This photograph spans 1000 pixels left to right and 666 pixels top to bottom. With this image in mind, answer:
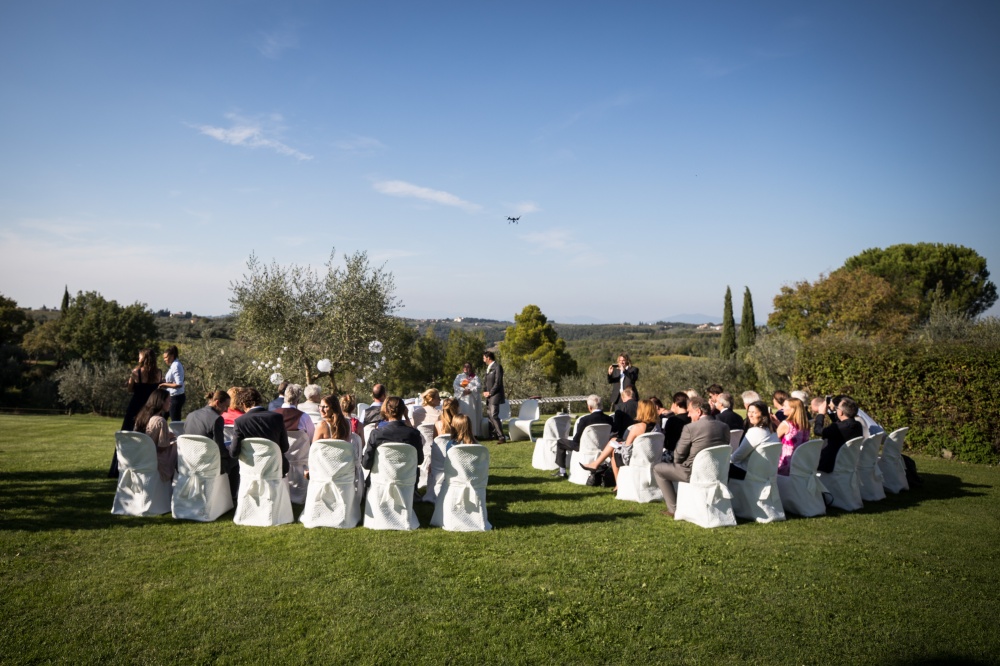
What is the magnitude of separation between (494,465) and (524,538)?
4.06 meters

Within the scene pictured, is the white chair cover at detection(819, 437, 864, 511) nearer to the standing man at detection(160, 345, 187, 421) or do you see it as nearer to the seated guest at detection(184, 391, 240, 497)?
the seated guest at detection(184, 391, 240, 497)

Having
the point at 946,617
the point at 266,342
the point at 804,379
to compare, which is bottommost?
the point at 946,617

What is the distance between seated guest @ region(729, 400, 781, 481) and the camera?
648 centimetres

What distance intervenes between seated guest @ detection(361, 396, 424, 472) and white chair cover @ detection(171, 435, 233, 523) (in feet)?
4.99

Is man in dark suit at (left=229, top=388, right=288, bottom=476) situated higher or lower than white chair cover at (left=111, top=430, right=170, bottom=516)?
higher

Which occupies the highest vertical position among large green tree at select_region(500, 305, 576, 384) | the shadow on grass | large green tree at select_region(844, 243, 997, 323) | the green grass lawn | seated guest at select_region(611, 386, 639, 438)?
large green tree at select_region(844, 243, 997, 323)

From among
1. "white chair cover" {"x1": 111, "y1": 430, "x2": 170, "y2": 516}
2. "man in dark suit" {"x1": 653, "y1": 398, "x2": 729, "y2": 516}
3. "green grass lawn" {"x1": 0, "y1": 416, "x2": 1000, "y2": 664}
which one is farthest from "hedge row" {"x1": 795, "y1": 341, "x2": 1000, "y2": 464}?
"white chair cover" {"x1": 111, "y1": 430, "x2": 170, "y2": 516}

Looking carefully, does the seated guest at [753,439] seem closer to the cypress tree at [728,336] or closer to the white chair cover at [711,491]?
the white chair cover at [711,491]

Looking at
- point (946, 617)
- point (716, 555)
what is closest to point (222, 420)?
point (716, 555)

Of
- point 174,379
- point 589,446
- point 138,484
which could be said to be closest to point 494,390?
point 589,446

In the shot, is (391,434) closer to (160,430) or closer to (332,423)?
(332,423)

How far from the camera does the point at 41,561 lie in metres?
4.89

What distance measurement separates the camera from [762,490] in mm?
6520

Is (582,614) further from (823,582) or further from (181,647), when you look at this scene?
(181,647)
